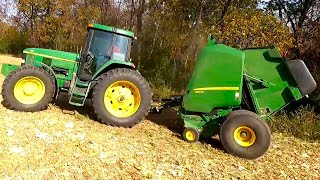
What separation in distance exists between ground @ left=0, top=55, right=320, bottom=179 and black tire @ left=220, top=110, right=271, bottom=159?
0.13 metres

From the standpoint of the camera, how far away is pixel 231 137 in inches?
221

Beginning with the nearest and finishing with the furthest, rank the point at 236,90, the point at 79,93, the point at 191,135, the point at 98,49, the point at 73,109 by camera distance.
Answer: the point at 236,90
the point at 191,135
the point at 79,93
the point at 98,49
the point at 73,109

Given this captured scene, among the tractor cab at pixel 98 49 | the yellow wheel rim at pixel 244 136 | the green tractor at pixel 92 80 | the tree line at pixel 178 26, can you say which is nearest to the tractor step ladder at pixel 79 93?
the green tractor at pixel 92 80

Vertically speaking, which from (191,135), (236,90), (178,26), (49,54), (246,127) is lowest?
(191,135)

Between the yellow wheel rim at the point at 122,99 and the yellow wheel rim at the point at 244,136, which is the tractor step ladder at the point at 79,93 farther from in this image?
the yellow wheel rim at the point at 244,136

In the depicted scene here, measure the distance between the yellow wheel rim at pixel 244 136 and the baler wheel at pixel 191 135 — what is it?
0.66 meters

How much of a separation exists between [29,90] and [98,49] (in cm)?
150

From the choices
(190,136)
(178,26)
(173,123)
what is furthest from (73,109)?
(178,26)

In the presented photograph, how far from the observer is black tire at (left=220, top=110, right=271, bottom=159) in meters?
5.45

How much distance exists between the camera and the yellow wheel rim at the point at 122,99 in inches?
254

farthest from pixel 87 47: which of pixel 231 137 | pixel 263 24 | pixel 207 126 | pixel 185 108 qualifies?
pixel 263 24

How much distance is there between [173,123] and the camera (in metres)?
7.32

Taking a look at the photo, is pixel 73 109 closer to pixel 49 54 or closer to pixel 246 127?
pixel 49 54

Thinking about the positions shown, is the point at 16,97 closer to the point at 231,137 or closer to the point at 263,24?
the point at 231,137
